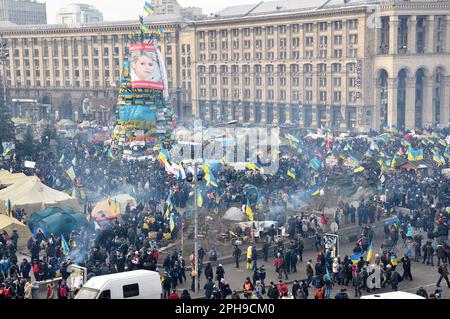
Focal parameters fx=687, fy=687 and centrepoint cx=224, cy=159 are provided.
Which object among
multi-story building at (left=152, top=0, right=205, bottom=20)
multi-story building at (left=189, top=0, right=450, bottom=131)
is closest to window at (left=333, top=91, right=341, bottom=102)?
multi-story building at (left=189, top=0, right=450, bottom=131)

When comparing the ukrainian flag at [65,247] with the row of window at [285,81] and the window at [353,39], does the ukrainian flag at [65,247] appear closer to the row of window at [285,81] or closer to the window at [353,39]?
the row of window at [285,81]

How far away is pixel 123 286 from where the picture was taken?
57.5 ft

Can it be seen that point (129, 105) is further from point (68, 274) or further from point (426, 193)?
point (68, 274)

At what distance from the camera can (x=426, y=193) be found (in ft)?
118

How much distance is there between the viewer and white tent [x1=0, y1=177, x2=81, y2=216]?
3253 cm

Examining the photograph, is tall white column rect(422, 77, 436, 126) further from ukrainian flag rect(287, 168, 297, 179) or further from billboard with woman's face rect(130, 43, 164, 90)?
ukrainian flag rect(287, 168, 297, 179)

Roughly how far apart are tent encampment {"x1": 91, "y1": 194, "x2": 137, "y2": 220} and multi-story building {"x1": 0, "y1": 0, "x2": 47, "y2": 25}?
15439cm

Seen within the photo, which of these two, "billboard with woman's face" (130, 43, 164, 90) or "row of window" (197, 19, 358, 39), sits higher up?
"row of window" (197, 19, 358, 39)

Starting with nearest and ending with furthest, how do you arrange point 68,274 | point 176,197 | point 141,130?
point 68,274 < point 176,197 < point 141,130

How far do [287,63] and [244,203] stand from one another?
5667 cm

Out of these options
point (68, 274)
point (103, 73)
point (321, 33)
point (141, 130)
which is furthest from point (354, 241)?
point (103, 73)

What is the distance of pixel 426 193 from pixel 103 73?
3179 inches

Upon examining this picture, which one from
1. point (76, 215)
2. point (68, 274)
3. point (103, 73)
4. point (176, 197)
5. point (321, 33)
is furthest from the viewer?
point (103, 73)
